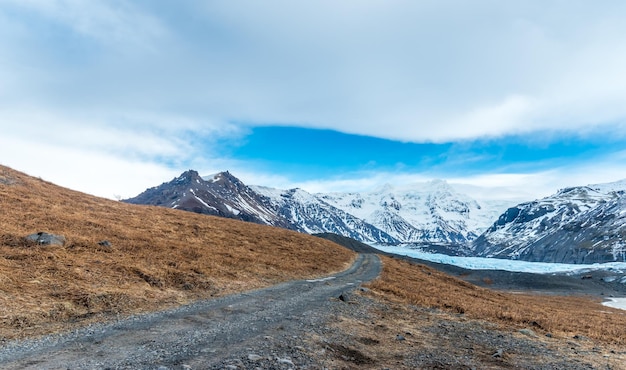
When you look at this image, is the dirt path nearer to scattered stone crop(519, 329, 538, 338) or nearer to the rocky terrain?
the rocky terrain

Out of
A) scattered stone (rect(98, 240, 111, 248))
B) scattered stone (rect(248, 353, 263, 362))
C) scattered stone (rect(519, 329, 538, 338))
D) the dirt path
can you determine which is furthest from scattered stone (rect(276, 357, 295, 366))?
scattered stone (rect(98, 240, 111, 248))

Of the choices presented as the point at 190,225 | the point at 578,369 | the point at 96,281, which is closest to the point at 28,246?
the point at 96,281

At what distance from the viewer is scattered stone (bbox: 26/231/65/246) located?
21.7 m

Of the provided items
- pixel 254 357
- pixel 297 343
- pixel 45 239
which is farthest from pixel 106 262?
pixel 254 357

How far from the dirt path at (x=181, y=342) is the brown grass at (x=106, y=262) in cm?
172

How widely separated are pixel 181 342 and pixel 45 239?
1566 cm

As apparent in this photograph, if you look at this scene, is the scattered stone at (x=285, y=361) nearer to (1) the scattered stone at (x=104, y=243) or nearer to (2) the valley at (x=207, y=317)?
(2) the valley at (x=207, y=317)

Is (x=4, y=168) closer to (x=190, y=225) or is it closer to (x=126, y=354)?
(x=190, y=225)

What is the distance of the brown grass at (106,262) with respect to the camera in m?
14.8

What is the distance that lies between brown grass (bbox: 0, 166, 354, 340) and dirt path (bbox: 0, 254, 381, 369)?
5.65 feet

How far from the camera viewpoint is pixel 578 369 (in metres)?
12.1

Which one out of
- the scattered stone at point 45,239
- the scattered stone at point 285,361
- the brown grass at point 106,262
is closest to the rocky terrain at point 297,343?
the scattered stone at point 285,361

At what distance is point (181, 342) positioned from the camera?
1155 centimetres

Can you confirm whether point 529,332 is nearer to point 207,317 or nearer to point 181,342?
point 207,317
